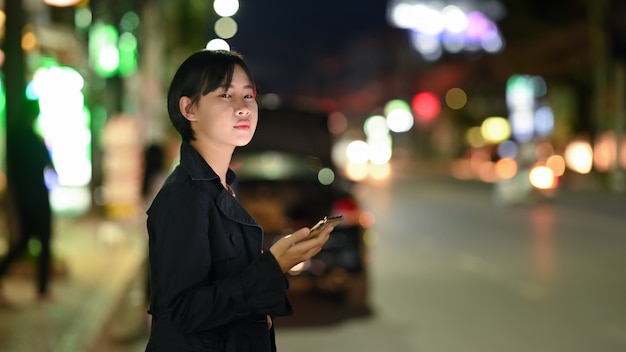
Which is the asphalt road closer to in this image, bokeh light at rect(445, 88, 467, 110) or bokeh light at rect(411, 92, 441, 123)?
bokeh light at rect(445, 88, 467, 110)

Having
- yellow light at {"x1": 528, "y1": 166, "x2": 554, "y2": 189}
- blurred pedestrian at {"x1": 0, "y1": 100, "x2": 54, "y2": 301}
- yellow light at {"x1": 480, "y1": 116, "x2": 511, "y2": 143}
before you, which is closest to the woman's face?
blurred pedestrian at {"x1": 0, "y1": 100, "x2": 54, "y2": 301}

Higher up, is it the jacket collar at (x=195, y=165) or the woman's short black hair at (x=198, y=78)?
the woman's short black hair at (x=198, y=78)

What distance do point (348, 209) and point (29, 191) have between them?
11.2 ft

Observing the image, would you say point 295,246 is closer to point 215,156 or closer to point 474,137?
point 215,156

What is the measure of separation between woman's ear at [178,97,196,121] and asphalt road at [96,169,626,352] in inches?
251

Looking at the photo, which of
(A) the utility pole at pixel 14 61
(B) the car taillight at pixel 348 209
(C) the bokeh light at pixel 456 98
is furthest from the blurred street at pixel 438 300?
(C) the bokeh light at pixel 456 98

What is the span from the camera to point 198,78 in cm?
304

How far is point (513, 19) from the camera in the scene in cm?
4825

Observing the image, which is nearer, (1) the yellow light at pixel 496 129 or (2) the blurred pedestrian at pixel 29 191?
(2) the blurred pedestrian at pixel 29 191

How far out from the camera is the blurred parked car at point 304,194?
10422 mm

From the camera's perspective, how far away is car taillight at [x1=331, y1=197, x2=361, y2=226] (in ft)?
34.1

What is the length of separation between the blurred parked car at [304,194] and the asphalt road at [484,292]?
0.54 m

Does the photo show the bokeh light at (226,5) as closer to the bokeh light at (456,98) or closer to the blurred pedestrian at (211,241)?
the bokeh light at (456,98)

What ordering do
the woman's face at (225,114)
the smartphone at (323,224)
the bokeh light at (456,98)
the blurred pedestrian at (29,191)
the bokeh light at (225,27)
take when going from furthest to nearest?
the bokeh light at (456,98) < the bokeh light at (225,27) < the blurred pedestrian at (29,191) < the woman's face at (225,114) < the smartphone at (323,224)
